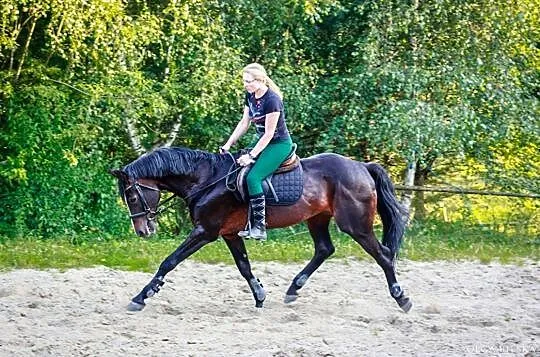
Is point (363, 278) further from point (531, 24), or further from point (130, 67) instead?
point (531, 24)

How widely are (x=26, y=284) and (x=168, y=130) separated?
644 centimetres

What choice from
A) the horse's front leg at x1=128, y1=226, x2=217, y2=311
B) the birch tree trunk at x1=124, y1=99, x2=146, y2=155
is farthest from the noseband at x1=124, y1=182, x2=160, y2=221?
the birch tree trunk at x1=124, y1=99, x2=146, y2=155

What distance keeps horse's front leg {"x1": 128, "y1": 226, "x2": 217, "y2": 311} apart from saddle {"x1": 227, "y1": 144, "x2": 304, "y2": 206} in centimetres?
45

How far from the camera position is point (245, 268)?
7.80 m

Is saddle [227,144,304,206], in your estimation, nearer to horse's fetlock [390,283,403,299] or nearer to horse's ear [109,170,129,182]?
horse's ear [109,170,129,182]

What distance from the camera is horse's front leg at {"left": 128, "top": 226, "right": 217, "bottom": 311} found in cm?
734

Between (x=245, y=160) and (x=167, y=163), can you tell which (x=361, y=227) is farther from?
(x=167, y=163)

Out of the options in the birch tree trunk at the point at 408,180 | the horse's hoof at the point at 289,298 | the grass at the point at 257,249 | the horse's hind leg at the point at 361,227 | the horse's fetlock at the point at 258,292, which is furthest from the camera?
the birch tree trunk at the point at 408,180

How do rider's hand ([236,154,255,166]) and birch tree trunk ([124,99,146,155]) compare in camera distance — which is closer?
rider's hand ([236,154,255,166])

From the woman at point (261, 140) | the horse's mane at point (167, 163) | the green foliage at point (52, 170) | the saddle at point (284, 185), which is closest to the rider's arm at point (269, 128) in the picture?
→ the woman at point (261, 140)

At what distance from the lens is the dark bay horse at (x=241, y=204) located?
293 inches

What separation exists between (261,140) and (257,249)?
176 inches

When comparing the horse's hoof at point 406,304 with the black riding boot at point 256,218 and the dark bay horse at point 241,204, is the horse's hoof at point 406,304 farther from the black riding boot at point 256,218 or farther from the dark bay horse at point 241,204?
the black riding boot at point 256,218

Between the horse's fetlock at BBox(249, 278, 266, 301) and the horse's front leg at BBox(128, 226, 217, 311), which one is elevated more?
the horse's front leg at BBox(128, 226, 217, 311)
